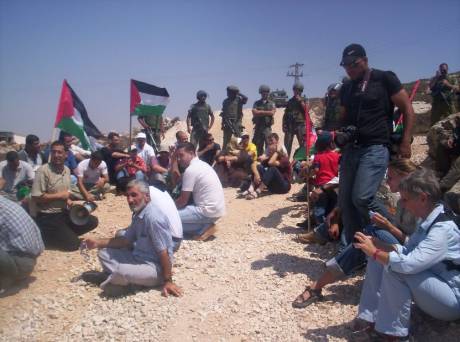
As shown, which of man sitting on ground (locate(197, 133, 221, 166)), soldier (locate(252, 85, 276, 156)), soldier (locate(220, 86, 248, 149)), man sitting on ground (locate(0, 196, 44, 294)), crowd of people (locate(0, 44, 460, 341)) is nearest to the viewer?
crowd of people (locate(0, 44, 460, 341))

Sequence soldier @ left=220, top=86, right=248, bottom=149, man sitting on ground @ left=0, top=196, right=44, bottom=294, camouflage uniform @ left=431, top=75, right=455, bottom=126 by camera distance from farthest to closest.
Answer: soldier @ left=220, top=86, right=248, bottom=149
camouflage uniform @ left=431, top=75, right=455, bottom=126
man sitting on ground @ left=0, top=196, right=44, bottom=294

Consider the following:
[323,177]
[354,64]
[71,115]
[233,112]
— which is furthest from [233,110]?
[354,64]

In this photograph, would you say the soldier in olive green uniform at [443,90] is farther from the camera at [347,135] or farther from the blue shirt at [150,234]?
the blue shirt at [150,234]

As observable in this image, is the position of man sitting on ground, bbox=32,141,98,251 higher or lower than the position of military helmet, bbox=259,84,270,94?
lower

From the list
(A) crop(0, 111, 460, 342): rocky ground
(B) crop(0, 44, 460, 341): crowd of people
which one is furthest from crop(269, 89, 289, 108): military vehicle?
(A) crop(0, 111, 460, 342): rocky ground

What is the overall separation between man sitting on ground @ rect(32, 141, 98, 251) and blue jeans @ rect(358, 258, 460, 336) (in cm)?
419

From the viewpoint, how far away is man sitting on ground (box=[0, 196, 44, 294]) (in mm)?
4156

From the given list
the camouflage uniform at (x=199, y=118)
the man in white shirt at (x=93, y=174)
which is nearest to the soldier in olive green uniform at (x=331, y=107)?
the camouflage uniform at (x=199, y=118)

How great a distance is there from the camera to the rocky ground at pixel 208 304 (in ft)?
10.6

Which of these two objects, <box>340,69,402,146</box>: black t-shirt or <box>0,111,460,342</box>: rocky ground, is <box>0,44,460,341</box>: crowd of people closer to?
<box>340,69,402,146</box>: black t-shirt

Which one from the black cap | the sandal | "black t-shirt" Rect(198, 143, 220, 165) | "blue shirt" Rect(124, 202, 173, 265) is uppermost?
the black cap

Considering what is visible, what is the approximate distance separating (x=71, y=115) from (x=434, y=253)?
7644 mm

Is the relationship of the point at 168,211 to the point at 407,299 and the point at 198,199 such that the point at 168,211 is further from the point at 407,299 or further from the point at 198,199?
the point at 407,299

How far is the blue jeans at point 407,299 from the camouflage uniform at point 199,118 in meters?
7.65
